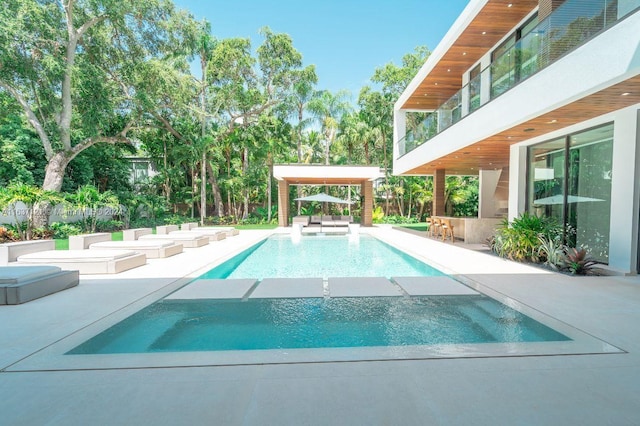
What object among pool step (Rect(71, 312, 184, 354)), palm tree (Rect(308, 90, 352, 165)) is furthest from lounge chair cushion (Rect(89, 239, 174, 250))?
palm tree (Rect(308, 90, 352, 165))

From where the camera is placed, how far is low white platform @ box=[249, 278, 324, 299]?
537 centimetres

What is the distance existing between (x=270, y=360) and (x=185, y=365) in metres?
0.79

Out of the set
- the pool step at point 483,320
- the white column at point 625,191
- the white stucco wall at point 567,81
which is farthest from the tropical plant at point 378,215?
the pool step at point 483,320

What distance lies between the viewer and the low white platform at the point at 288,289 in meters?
5.37

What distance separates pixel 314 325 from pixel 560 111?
6.91m

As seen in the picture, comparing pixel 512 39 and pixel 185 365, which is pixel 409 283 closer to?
pixel 185 365

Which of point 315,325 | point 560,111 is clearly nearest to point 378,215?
point 560,111

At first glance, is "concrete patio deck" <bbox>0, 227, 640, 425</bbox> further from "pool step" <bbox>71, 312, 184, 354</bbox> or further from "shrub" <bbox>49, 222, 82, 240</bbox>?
"shrub" <bbox>49, 222, 82, 240</bbox>

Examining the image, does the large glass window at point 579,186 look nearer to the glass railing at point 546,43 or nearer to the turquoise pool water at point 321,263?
the glass railing at point 546,43

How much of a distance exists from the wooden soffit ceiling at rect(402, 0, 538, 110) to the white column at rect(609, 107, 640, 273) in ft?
15.3

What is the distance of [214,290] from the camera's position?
5.70 meters

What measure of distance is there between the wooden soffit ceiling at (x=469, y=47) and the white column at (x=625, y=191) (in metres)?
4.66

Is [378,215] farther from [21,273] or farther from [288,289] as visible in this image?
[21,273]

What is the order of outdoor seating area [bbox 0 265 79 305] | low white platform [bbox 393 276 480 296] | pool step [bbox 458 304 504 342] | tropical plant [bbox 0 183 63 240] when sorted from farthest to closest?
tropical plant [bbox 0 183 63 240] → low white platform [bbox 393 276 480 296] → outdoor seating area [bbox 0 265 79 305] → pool step [bbox 458 304 504 342]
